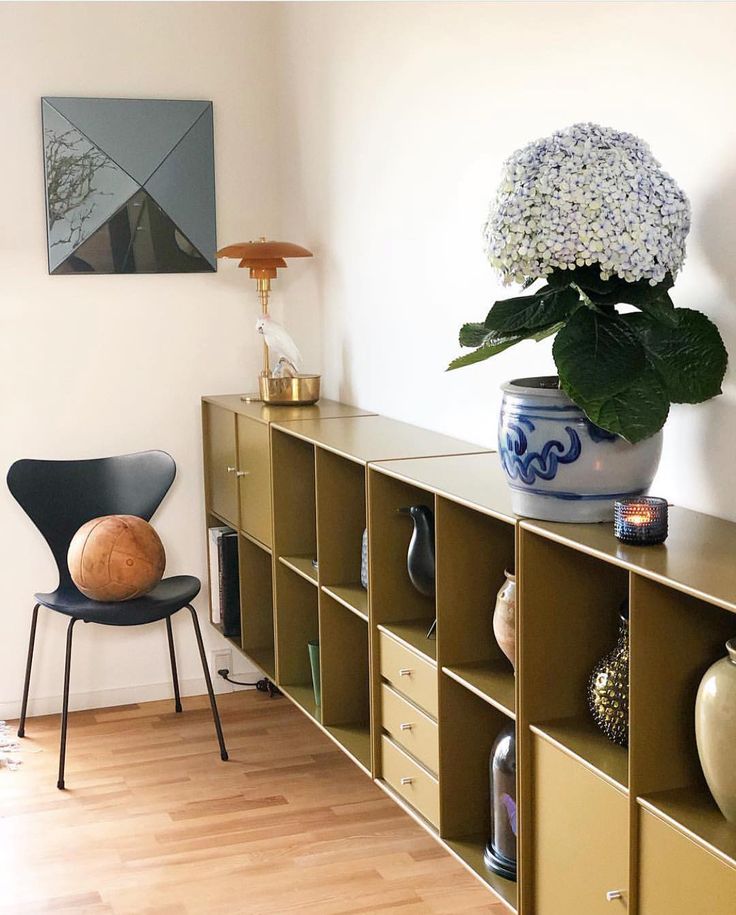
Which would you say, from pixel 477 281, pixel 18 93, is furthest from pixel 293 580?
pixel 18 93

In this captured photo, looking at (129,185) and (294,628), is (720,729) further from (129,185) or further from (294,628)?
(129,185)

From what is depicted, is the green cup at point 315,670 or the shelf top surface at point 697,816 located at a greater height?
the shelf top surface at point 697,816

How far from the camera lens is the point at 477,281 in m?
2.76

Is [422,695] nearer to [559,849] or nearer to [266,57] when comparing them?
[559,849]

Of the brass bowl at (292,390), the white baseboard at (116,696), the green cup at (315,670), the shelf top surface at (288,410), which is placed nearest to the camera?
the green cup at (315,670)

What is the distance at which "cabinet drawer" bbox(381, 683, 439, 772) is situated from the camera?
2.39m

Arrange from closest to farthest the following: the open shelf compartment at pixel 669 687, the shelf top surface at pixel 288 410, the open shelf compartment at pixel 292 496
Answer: the open shelf compartment at pixel 669 687 → the open shelf compartment at pixel 292 496 → the shelf top surface at pixel 288 410

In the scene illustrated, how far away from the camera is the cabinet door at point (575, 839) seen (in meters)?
1.77

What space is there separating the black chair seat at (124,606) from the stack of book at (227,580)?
6.8 inches

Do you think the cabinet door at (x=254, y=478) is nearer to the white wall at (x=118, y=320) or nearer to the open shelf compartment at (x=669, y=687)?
the white wall at (x=118, y=320)

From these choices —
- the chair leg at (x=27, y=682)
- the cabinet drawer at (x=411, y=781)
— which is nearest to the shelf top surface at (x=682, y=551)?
the cabinet drawer at (x=411, y=781)

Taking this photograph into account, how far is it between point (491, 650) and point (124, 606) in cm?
151

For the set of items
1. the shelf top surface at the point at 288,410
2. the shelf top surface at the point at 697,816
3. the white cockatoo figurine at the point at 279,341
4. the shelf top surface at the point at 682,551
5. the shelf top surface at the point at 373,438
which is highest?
the white cockatoo figurine at the point at 279,341

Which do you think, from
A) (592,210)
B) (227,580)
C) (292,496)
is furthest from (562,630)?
(227,580)
